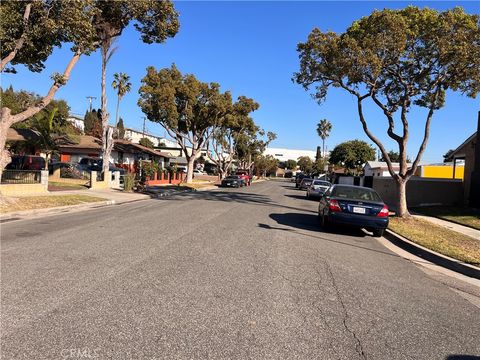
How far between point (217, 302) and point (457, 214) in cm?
1689

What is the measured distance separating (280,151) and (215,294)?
19066 cm

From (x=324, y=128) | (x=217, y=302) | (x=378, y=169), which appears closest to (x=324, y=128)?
(x=324, y=128)

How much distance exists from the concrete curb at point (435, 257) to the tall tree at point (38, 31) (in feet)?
42.3

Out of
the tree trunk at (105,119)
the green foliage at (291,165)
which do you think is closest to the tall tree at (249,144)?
the tree trunk at (105,119)

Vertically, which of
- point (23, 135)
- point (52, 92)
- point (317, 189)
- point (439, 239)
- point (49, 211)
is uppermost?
point (52, 92)

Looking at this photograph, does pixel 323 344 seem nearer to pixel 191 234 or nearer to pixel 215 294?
pixel 215 294

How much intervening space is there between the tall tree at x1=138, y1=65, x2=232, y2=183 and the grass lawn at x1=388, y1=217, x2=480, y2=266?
2544 centimetres

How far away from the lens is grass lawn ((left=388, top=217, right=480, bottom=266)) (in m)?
9.94

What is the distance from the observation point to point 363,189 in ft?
45.2

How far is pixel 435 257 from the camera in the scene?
9.79 meters

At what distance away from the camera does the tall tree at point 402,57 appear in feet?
51.9

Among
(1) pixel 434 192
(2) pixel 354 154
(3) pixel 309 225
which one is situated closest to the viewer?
(3) pixel 309 225

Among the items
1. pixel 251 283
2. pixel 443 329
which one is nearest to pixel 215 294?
pixel 251 283

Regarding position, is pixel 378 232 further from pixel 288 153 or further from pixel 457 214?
pixel 288 153
